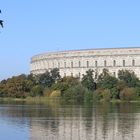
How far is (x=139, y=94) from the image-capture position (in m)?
88.5

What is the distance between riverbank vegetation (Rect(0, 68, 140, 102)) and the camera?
3438 inches

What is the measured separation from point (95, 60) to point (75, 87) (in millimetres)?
25945

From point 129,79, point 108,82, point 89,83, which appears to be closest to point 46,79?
point 89,83

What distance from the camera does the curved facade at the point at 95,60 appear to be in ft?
363

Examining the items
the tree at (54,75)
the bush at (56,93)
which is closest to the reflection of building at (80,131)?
the bush at (56,93)

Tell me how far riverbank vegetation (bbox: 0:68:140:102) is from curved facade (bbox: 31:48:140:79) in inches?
173

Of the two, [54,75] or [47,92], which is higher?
[54,75]

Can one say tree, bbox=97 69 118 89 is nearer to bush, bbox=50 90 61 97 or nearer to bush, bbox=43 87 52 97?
bush, bbox=50 90 61 97

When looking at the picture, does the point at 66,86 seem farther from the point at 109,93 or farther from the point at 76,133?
the point at 76,133

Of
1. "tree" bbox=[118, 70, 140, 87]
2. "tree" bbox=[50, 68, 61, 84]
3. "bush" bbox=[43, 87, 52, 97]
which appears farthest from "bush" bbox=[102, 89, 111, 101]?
"tree" bbox=[50, 68, 61, 84]

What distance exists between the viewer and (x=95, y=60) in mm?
114375

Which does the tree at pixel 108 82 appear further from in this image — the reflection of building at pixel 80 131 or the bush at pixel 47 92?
the reflection of building at pixel 80 131

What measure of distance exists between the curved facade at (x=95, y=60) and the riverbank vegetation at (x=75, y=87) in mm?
4386

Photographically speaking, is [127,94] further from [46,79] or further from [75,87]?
[46,79]
